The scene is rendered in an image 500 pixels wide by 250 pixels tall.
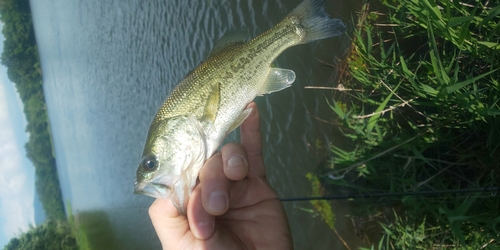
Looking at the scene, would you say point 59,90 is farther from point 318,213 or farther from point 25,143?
point 318,213

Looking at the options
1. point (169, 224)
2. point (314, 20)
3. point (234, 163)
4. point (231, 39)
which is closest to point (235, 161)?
point (234, 163)

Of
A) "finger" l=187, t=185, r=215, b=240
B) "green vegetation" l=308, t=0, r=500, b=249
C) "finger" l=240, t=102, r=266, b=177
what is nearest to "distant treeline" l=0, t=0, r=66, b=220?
"green vegetation" l=308, t=0, r=500, b=249

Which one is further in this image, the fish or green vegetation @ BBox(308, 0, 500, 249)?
green vegetation @ BBox(308, 0, 500, 249)

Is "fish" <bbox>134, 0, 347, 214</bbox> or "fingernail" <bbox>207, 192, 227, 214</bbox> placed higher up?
"fish" <bbox>134, 0, 347, 214</bbox>

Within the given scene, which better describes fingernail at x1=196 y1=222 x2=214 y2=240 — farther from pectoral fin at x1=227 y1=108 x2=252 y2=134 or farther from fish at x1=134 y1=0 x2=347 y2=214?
pectoral fin at x1=227 y1=108 x2=252 y2=134

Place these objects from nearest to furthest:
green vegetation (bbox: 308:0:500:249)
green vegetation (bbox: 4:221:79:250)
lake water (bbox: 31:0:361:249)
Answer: green vegetation (bbox: 308:0:500:249) < lake water (bbox: 31:0:361:249) < green vegetation (bbox: 4:221:79:250)

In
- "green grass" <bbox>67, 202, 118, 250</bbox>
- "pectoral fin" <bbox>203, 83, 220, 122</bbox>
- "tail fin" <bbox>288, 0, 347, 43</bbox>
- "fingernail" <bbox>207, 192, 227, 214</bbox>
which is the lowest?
"green grass" <bbox>67, 202, 118, 250</bbox>

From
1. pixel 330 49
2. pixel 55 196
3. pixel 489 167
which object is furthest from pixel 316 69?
pixel 55 196
